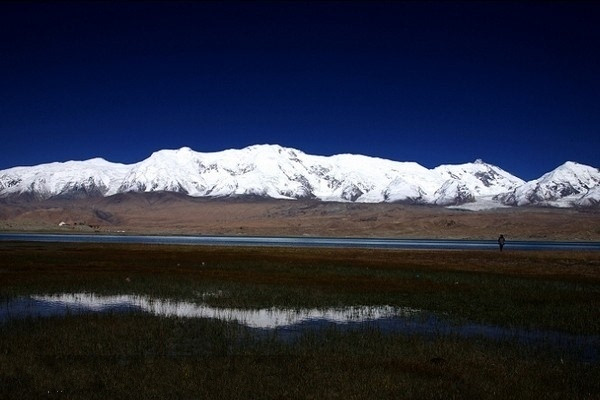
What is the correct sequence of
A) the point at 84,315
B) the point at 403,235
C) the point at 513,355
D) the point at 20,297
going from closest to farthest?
the point at 513,355
the point at 84,315
the point at 20,297
the point at 403,235

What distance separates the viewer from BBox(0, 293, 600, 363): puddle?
21.0m

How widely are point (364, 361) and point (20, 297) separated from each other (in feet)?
72.0

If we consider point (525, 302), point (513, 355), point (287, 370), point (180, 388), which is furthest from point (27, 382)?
point (525, 302)

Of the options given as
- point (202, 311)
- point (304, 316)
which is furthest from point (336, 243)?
point (304, 316)

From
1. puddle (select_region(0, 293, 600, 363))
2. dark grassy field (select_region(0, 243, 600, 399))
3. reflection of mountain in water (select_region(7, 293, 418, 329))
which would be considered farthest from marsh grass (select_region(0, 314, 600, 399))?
reflection of mountain in water (select_region(7, 293, 418, 329))

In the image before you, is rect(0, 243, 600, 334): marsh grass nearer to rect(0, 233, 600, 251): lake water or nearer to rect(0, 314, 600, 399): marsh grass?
rect(0, 314, 600, 399): marsh grass

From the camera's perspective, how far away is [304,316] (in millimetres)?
25156

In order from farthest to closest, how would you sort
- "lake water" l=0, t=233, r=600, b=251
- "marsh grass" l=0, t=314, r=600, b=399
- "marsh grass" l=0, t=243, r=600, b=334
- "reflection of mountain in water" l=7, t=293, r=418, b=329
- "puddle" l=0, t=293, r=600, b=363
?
1. "lake water" l=0, t=233, r=600, b=251
2. "marsh grass" l=0, t=243, r=600, b=334
3. "reflection of mountain in water" l=7, t=293, r=418, b=329
4. "puddle" l=0, t=293, r=600, b=363
5. "marsh grass" l=0, t=314, r=600, b=399

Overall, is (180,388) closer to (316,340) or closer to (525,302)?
(316,340)

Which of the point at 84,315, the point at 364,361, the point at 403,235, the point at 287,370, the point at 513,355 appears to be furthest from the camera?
the point at 403,235

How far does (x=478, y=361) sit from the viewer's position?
17.0 metres

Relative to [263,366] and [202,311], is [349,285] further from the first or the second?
[263,366]

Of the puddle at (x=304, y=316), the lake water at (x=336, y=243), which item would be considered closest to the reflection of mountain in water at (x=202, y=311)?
the puddle at (x=304, y=316)

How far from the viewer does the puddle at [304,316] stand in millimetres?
21047
